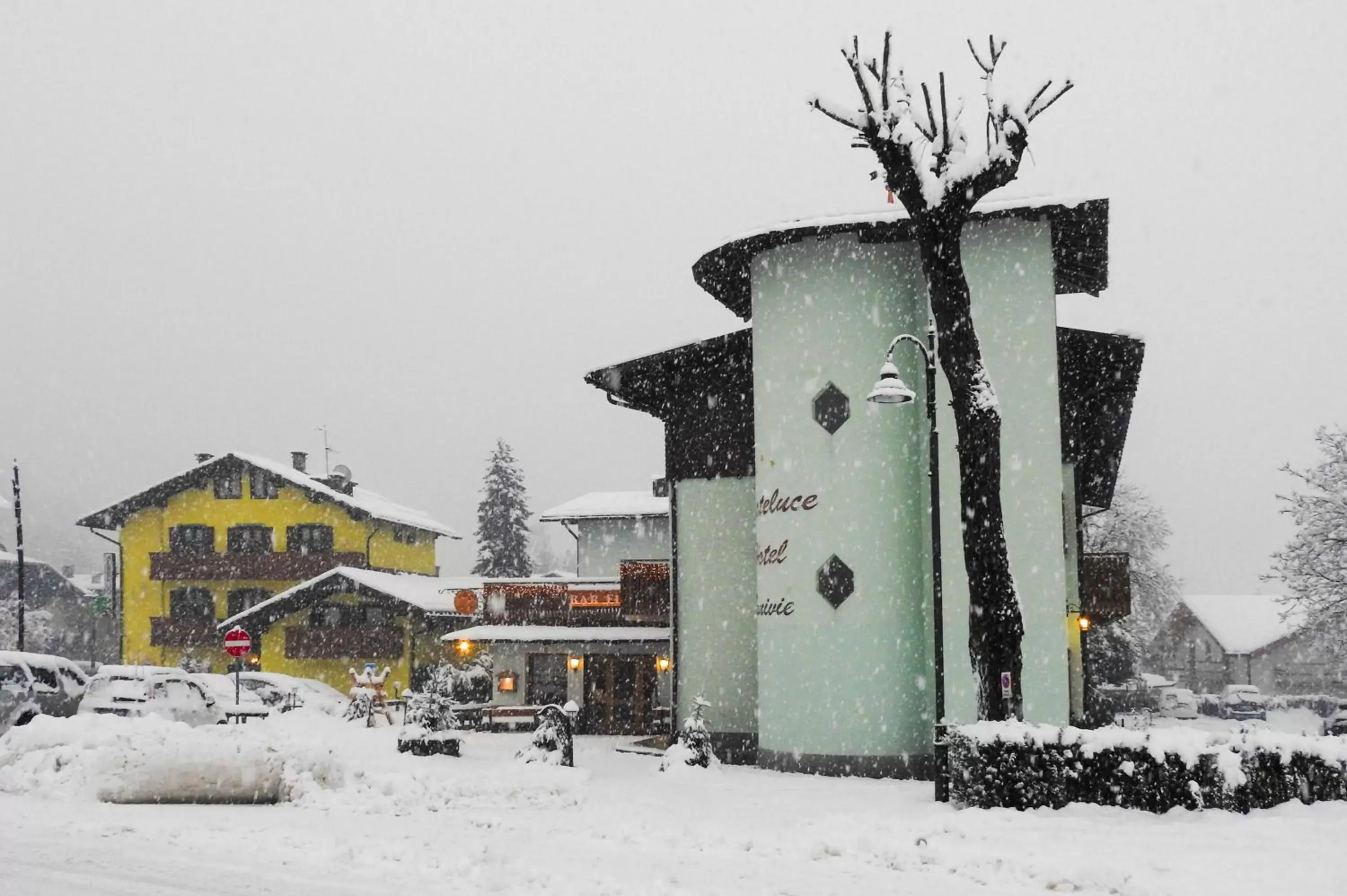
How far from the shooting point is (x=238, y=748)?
14289 millimetres

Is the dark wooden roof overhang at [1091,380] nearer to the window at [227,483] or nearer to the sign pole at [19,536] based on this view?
the sign pole at [19,536]

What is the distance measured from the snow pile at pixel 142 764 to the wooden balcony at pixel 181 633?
3848 centimetres

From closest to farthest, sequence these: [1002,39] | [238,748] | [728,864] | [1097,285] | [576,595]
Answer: [728,864]
[238,748]
[1002,39]
[1097,285]
[576,595]

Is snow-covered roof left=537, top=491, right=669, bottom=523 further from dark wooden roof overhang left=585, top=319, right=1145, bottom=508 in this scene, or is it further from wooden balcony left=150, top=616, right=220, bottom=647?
dark wooden roof overhang left=585, top=319, right=1145, bottom=508

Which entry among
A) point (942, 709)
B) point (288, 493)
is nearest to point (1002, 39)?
point (942, 709)

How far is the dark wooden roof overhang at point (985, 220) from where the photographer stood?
20344mm

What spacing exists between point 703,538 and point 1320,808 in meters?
13.6

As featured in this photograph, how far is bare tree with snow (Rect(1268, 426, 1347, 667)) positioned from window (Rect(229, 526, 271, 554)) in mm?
39321

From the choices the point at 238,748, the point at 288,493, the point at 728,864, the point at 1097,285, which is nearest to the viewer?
the point at 728,864

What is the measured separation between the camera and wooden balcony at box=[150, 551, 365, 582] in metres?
51.9

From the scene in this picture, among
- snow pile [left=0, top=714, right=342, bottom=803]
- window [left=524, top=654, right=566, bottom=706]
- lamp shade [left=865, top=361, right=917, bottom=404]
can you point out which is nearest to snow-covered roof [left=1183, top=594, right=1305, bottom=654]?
window [left=524, top=654, right=566, bottom=706]

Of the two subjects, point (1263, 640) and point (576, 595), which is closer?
point (576, 595)

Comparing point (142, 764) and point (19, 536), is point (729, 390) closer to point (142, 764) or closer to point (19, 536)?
point (142, 764)

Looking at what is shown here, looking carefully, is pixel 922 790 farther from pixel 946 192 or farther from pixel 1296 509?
pixel 1296 509
